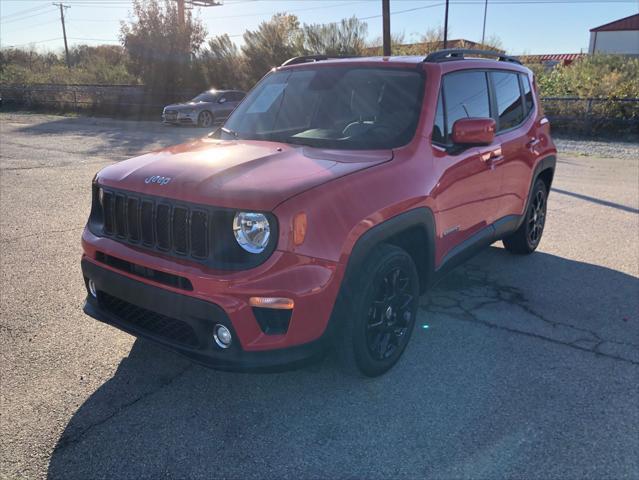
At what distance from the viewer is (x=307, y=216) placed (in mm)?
2668

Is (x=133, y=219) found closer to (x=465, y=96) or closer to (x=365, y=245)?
(x=365, y=245)

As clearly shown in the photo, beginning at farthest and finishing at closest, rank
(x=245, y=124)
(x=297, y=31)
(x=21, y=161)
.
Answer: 1. (x=297, y=31)
2. (x=21, y=161)
3. (x=245, y=124)

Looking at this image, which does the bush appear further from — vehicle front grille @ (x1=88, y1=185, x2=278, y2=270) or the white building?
the white building

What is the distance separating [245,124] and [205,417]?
230 cm

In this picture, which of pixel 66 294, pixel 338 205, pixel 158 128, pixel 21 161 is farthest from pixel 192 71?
pixel 338 205

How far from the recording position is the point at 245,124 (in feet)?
14.1

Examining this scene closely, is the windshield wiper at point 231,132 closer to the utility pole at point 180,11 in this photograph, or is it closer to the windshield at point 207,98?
the windshield at point 207,98

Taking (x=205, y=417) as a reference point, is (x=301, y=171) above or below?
above

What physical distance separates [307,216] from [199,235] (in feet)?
1.84

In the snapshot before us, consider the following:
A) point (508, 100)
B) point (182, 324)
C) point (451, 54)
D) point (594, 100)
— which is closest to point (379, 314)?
point (182, 324)

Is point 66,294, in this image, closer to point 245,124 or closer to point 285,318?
point 245,124

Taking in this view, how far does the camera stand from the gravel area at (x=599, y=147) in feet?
46.3

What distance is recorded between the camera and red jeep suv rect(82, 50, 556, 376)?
266cm

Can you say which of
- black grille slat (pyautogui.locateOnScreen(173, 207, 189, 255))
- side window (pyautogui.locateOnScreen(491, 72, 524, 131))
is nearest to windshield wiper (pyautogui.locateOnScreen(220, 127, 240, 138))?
black grille slat (pyautogui.locateOnScreen(173, 207, 189, 255))
